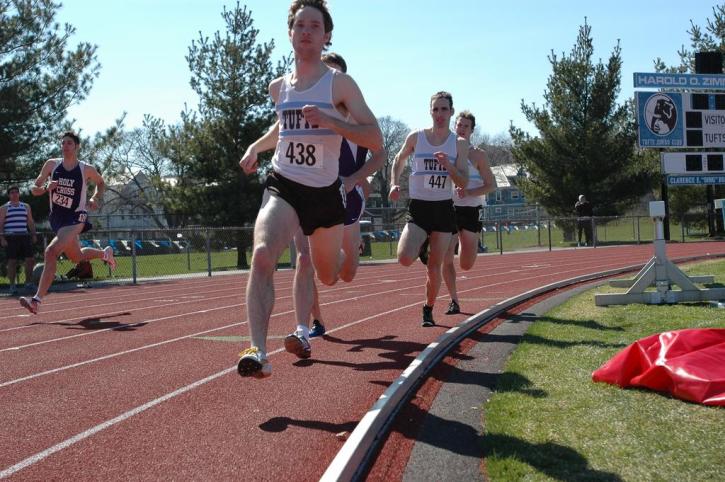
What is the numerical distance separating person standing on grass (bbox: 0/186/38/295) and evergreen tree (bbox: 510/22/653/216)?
2810 cm

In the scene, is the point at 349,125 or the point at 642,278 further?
the point at 642,278

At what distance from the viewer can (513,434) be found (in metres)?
3.76

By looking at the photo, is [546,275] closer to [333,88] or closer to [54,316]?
[54,316]

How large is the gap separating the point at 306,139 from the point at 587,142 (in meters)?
35.4

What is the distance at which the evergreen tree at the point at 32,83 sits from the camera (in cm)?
2166

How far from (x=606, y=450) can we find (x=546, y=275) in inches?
518

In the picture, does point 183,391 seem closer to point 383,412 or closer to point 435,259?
point 383,412

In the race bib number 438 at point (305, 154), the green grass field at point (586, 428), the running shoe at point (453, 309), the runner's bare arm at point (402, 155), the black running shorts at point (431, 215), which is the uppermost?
the runner's bare arm at point (402, 155)

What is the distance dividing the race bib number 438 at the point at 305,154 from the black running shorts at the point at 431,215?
10.9 ft

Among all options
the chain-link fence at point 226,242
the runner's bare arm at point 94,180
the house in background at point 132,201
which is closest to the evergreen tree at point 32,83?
the chain-link fence at point 226,242

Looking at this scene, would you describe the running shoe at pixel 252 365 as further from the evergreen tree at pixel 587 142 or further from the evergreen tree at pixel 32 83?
the evergreen tree at pixel 587 142

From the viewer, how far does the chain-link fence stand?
69.6ft

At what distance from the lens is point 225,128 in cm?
2927

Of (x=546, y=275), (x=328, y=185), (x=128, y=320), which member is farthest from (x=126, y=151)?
(x=328, y=185)
